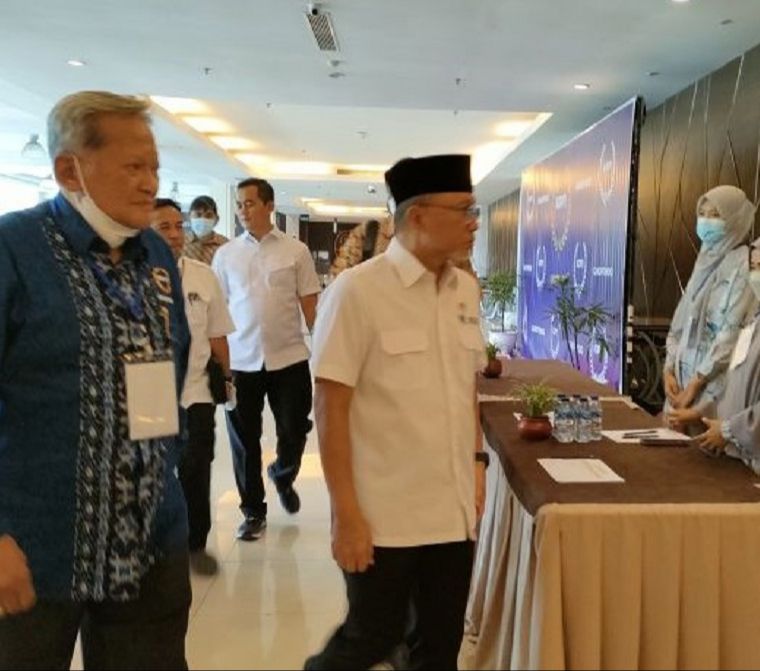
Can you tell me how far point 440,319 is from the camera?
146 centimetres

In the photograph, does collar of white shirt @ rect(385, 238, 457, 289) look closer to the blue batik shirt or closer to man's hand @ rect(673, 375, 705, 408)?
the blue batik shirt

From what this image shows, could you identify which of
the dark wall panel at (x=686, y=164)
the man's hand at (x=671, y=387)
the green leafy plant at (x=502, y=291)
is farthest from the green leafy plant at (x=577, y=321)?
the green leafy plant at (x=502, y=291)

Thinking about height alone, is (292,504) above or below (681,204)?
below

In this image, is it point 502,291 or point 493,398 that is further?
point 502,291

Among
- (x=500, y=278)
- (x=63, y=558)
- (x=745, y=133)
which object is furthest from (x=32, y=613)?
(x=500, y=278)

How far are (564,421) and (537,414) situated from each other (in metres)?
0.08

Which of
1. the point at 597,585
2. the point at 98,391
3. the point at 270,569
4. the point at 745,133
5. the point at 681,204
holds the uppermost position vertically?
the point at 745,133

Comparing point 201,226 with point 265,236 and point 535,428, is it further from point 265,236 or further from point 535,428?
point 535,428

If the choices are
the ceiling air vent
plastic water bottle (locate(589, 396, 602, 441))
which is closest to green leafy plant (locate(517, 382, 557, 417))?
plastic water bottle (locate(589, 396, 602, 441))

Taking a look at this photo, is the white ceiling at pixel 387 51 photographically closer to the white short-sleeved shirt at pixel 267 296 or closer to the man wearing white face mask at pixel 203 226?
the man wearing white face mask at pixel 203 226

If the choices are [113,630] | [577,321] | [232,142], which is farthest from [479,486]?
[232,142]

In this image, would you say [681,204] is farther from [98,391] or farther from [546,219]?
[98,391]

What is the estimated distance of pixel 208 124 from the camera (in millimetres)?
9250

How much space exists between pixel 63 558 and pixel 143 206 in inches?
22.5
